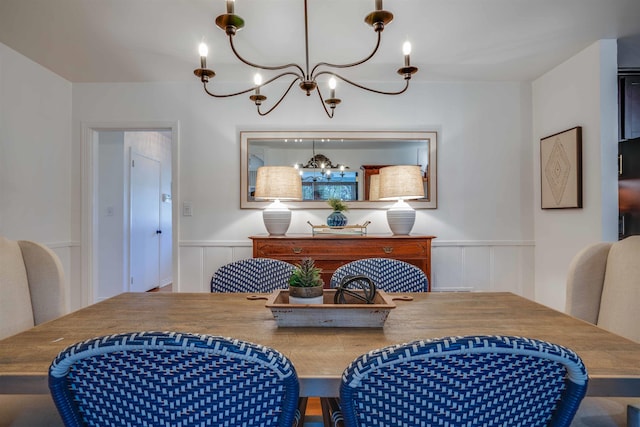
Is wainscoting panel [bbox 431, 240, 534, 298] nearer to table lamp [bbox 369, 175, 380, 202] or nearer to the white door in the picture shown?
table lamp [bbox 369, 175, 380, 202]

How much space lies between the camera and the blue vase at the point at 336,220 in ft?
10.1

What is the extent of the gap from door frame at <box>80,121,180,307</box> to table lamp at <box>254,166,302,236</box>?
35.9 inches

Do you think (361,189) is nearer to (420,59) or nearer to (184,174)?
(420,59)

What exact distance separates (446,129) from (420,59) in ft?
2.50

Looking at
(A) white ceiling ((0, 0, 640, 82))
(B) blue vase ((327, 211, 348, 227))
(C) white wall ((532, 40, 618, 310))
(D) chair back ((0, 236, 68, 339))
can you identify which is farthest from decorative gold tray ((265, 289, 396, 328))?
(C) white wall ((532, 40, 618, 310))

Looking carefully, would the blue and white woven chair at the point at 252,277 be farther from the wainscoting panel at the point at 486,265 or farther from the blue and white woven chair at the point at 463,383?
the wainscoting panel at the point at 486,265

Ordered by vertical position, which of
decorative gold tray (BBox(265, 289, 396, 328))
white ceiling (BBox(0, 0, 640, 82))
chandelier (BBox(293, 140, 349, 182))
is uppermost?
white ceiling (BBox(0, 0, 640, 82))

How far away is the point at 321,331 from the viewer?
1.08m

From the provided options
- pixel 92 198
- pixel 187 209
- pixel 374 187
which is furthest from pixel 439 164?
Result: pixel 92 198

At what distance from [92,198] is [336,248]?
2.40 m

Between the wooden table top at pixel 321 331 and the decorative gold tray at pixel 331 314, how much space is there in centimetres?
3

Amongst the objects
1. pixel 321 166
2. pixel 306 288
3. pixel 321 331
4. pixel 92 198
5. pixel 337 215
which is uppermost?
pixel 321 166

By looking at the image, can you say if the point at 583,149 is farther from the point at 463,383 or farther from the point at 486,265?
the point at 463,383

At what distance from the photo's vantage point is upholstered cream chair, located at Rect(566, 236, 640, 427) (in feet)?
4.36
